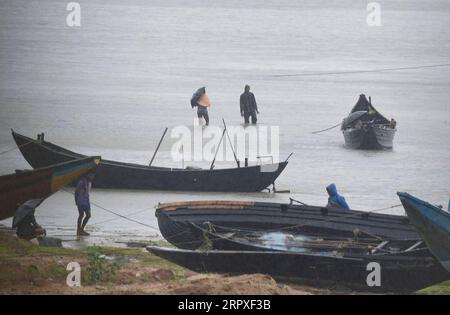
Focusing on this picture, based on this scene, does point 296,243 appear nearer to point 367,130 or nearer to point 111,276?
point 111,276

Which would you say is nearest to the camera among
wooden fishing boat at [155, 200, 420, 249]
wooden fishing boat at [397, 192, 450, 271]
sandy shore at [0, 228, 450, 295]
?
sandy shore at [0, 228, 450, 295]

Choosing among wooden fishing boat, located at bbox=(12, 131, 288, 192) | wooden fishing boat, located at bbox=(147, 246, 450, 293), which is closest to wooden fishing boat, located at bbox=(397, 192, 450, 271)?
wooden fishing boat, located at bbox=(147, 246, 450, 293)

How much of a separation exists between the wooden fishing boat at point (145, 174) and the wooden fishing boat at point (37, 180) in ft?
8.60

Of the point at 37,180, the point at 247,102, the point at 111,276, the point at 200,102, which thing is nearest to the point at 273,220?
the point at 111,276

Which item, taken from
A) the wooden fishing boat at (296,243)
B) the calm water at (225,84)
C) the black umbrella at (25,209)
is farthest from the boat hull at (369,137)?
the black umbrella at (25,209)

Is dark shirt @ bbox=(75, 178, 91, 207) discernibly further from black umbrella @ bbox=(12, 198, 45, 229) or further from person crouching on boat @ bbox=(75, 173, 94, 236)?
black umbrella @ bbox=(12, 198, 45, 229)

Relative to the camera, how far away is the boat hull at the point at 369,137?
58.5 feet

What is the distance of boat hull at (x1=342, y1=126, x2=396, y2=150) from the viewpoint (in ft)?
58.5

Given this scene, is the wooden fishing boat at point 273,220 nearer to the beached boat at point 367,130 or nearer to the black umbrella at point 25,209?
the black umbrella at point 25,209

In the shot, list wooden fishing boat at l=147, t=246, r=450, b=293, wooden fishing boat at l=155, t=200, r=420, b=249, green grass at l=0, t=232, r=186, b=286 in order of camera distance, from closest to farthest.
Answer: green grass at l=0, t=232, r=186, b=286
wooden fishing boat at l=147, t=246, r=450, b=293
wooden fishing boat at l=155, t=200, r=420, b=249

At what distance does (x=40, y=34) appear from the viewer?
31.2 m

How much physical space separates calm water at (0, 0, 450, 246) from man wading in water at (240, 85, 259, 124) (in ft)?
2.12

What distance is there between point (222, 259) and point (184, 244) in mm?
713
